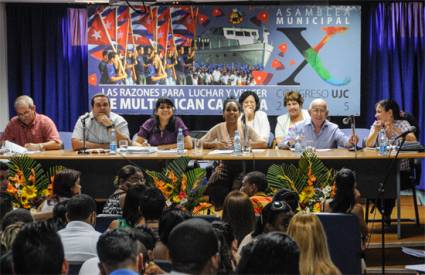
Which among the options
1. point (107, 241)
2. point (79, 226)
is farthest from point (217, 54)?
point (107, 241)

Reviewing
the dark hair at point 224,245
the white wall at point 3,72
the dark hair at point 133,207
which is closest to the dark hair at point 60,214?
the dark hair at point 133,207

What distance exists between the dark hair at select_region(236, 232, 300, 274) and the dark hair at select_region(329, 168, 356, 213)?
2479 millimetres

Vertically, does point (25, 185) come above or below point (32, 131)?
below

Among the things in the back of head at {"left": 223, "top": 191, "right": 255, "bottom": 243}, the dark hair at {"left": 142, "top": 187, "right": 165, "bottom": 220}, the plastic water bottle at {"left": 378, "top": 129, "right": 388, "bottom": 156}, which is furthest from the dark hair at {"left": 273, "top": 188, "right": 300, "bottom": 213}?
the plastic water bottle at {"left": 378, "top": 129, "right": 388, "bottom": 156}

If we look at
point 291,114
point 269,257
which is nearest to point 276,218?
point 269,257

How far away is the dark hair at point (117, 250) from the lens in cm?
289

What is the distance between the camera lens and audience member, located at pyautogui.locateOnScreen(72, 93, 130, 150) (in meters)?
7.53

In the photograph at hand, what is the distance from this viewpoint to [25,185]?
6.16 meters

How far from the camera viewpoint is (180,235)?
2.60 metres

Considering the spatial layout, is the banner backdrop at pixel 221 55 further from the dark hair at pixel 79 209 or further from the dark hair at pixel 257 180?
the dark hair at pixel 79 209

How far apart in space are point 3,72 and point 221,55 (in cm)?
280

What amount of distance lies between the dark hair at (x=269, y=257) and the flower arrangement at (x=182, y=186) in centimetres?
314

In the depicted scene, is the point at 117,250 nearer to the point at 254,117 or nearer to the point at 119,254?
the point at 119,254

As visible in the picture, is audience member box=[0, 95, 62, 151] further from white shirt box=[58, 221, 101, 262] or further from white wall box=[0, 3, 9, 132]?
white shirt box=[58, 221, 101, 262]
